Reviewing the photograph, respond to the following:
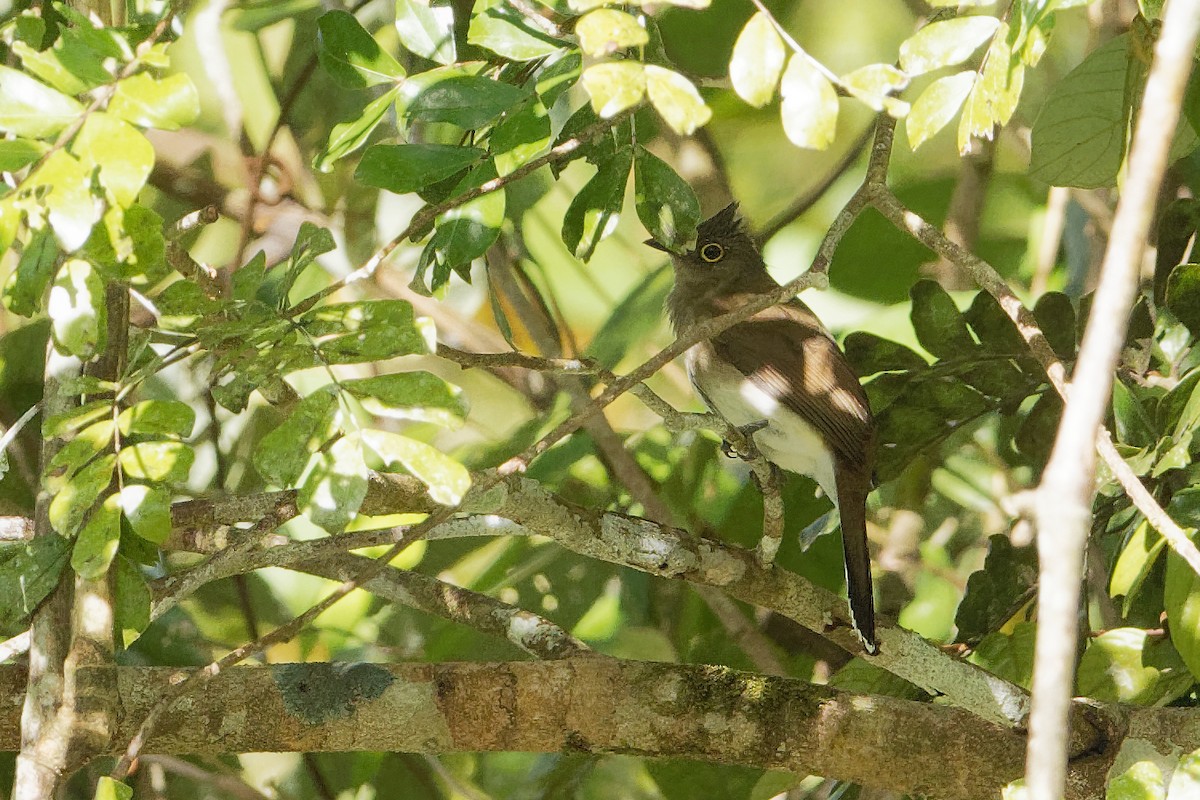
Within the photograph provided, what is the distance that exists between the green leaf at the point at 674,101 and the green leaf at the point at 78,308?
1.62 ft

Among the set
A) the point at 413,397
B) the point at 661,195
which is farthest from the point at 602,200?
the point at 413,397

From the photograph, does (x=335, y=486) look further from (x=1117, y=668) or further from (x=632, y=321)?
(x=632, y=321)

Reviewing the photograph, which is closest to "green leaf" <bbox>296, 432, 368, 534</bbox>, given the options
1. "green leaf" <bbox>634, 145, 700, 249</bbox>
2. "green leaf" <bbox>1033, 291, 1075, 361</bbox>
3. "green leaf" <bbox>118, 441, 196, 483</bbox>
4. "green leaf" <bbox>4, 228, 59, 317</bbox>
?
"green leaf" <bbox>118, 441, 196, 483</bbox>

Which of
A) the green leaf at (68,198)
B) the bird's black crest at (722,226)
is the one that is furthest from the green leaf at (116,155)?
the bird's black crest at (722,226)

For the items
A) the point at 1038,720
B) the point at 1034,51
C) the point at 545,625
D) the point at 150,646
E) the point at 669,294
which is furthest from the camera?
the point at 669,294

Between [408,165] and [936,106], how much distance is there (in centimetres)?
58

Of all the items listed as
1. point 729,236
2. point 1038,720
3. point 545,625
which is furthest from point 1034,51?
point 729,236

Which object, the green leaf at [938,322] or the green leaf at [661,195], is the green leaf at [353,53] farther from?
the green leaf at [938,322]

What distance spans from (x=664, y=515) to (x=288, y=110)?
1120 millimetres

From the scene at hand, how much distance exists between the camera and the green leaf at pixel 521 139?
1230 mm

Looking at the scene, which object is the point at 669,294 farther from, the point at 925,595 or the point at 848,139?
the point at 925,595

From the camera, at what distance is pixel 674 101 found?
0.89 meters

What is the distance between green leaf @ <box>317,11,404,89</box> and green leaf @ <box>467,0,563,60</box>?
18cm

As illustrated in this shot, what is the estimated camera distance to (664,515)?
7.68 feet
